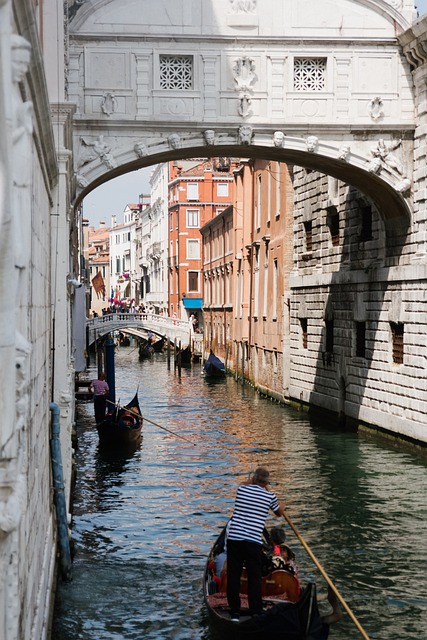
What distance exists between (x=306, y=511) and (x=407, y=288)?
479cm

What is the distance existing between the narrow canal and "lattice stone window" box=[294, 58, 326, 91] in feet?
16.6

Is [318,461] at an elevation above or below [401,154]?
below

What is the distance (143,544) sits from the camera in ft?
30.7

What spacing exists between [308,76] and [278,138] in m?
0.95

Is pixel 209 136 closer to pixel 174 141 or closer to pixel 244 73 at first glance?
pixel 174 141

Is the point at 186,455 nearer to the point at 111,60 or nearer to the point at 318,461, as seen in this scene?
the point at 318,461

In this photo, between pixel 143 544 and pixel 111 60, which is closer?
pixel 143 544

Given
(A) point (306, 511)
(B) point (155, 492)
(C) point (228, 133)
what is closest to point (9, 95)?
(A) point (306, 511)

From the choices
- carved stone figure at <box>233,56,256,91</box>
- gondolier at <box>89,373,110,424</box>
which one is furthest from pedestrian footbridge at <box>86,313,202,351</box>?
carved stone figure at <box>233,56,256,91</box>

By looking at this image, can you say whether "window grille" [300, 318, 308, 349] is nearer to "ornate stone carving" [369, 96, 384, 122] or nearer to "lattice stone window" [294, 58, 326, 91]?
"ornate stone carving" [369, 96, 384, 122]

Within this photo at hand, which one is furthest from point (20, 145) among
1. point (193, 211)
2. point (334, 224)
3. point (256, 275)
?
point (193, 211)

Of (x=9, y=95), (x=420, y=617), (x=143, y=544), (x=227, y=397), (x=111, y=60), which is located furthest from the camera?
(x=227, y=397)

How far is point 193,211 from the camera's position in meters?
51.5

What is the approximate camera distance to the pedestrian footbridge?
41344mm
